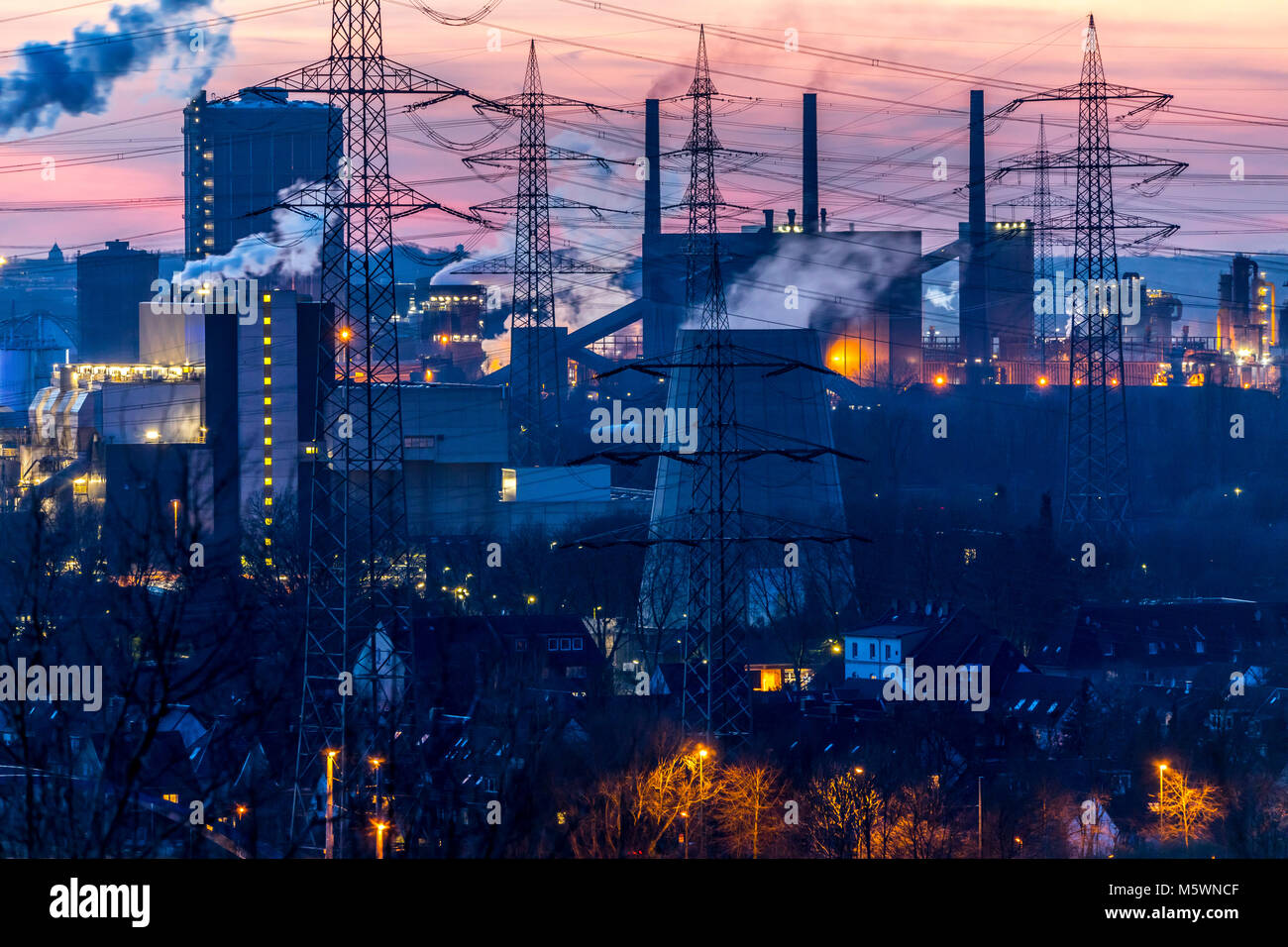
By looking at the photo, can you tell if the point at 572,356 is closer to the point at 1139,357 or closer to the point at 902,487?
the point at 902,487

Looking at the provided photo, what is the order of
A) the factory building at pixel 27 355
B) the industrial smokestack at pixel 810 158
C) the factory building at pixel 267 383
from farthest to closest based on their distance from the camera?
the factory building at pixel 27 355
the industrial smokestack at pixel 810 158
the factory building at pixel 267 383

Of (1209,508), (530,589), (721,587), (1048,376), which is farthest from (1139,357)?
(721,587)

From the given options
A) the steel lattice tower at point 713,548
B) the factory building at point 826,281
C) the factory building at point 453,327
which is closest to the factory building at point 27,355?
the factory building at point 453,327

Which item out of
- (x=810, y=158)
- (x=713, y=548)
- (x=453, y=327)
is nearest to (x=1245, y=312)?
(x=810, y=158)

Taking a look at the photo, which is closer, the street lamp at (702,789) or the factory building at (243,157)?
the street lamp at (702,789)

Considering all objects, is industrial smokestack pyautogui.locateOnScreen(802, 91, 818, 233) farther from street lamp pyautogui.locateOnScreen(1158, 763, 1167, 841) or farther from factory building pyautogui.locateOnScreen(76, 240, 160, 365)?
street lamp pyautogui.locateOnScreen(1158, 763, 1167, 841)

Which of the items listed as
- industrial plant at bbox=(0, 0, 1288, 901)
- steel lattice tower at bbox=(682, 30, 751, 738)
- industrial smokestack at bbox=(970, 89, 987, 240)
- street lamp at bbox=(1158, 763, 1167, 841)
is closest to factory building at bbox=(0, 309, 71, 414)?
industrial plant at bbox=(0, 0, 1288, 901)

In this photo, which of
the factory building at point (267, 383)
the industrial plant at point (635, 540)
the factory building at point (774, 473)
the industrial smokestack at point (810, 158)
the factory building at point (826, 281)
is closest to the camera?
the industrial plant at point (635, 540)

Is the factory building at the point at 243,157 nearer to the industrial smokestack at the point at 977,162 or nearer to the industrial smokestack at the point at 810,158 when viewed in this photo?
the industrial smokestack at the point at 810,158
